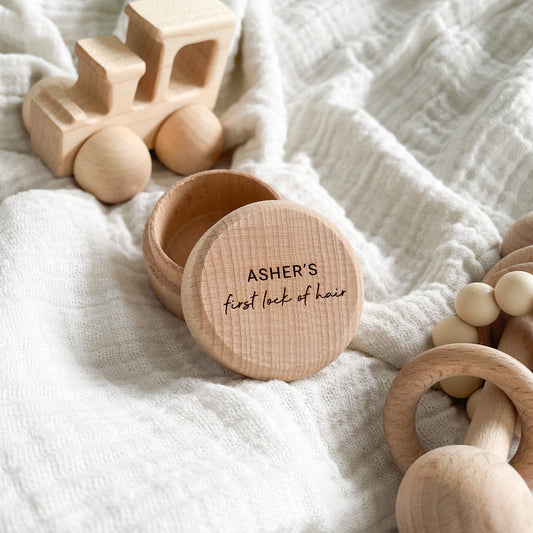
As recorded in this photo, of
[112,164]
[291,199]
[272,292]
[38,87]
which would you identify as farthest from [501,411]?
[38,87]

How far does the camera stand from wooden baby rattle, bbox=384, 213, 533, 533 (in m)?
0.47

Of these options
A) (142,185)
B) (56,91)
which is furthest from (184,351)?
(56,91)

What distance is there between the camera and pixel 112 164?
0.78m

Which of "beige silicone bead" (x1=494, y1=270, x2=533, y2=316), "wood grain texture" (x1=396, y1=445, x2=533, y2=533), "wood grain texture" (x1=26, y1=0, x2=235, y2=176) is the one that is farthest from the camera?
"wood grain texture" (x1=26, y1=0, x2=235, y2=176)

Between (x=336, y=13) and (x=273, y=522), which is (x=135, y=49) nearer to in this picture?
(x=336, y=13)

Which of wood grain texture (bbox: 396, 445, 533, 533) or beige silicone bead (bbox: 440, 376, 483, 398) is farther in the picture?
beige silicone bead (bbox: 440, 376, 483, 398)

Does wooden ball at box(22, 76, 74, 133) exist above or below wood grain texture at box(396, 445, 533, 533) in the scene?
below

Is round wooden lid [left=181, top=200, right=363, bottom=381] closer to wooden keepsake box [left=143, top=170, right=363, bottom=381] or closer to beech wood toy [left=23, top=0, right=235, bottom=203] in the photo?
wooden keepsake box [left=143, top=170, right=363, bottom=381]

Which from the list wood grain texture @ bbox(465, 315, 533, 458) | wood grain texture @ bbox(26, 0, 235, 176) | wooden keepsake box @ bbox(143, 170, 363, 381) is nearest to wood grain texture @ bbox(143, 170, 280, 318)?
wooden keepsake box @ bbox(143, 170, 363, 381)

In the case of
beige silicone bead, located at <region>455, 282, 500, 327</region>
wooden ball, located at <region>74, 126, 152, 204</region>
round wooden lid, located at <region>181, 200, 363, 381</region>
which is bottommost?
wooden ball, located at <region>74, 126, 152, 204</region>

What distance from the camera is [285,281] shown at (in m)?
0.62

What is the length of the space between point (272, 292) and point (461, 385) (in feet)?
0.64

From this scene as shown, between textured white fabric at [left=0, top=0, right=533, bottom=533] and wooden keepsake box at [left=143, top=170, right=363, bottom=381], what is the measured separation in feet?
0.10

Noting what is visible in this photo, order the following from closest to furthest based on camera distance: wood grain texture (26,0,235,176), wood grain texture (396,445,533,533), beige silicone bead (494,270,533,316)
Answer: wood grain texture (396,445,533,533)
beige silicone bead (494,270,533,316)
wood grain texture (26,0,235,176)
